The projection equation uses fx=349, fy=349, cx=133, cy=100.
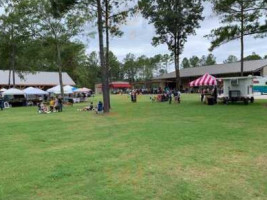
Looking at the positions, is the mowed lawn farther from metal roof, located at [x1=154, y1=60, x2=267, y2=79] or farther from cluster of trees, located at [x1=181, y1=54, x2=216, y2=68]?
cluster of trees, located at [x1=181, y1=54, x2=216, y2=68]

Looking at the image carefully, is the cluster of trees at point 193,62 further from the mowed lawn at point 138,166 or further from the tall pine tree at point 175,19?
the mowed lawn at point 138,166

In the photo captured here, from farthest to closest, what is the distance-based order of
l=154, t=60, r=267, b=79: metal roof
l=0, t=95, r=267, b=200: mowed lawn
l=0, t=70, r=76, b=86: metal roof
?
l=0, t=70, r=76, b=86: metal roof → l=154, t=60, r=267, b=79: metal roof → l=0, t=95, r=267, b=200: mowed lawn

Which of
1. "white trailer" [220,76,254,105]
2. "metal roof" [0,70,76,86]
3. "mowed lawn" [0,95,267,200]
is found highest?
"metal roof" [0,70,76,86]

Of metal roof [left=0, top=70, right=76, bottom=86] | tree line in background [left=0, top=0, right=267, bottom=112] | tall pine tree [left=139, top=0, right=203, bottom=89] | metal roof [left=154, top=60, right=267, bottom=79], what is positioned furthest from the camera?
metal roof [left=0, top=70, right=76, bottom=86]

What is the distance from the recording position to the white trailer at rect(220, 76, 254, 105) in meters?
24.4

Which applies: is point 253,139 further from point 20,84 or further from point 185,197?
point 20,84

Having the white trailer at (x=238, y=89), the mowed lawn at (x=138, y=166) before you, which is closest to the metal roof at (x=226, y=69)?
the white trailer at (x=238, y=89)

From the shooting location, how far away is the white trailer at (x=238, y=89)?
24438 millimetres

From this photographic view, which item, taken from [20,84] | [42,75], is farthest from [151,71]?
[20,84]

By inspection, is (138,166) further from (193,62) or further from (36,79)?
(193,62)

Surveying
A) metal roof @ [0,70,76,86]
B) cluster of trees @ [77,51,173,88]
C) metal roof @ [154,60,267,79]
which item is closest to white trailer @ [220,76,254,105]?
metal roof @ [154,60,267,79]

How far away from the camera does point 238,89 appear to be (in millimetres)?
24859

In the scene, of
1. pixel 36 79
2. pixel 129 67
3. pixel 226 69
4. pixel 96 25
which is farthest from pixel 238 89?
pixel 129 67

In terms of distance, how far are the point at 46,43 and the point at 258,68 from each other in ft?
110
